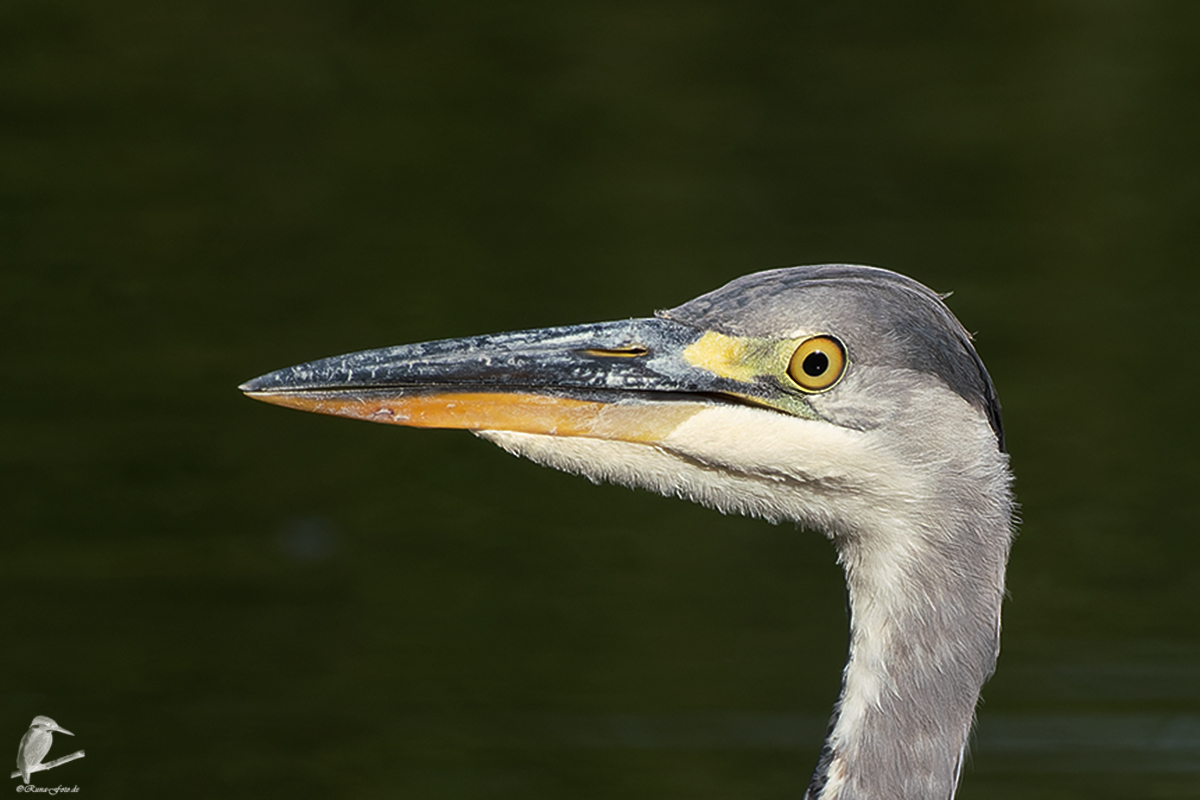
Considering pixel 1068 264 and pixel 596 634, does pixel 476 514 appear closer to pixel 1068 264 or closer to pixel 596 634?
pixel 596 634

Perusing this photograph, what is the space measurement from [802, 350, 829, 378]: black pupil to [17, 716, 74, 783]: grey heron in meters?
3.86

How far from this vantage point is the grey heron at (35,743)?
21.6 ft

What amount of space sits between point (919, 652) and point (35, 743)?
398cm

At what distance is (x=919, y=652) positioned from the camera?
398 cm

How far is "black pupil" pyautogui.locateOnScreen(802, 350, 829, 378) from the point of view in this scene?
3961mm

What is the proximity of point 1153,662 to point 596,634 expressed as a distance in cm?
232

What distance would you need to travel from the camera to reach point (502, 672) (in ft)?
23.9

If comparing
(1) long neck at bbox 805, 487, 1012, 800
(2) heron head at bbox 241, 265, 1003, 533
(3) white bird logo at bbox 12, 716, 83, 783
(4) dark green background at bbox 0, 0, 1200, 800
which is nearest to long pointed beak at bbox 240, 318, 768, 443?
(2) heron head at bbox 241, 265, 1003, 533

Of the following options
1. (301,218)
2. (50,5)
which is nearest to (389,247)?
(301,218)

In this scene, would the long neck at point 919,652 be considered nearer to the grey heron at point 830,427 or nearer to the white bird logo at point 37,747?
the grey heron at point 830,427

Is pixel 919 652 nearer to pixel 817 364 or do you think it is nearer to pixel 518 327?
pixel 817 364

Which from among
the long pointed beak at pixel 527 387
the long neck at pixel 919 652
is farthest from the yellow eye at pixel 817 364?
the long neck at pixel 919 652

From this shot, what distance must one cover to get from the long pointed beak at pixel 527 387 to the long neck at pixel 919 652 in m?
0.54

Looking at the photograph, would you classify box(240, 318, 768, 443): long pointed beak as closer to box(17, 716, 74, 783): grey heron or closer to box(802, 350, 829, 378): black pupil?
box(802, 350, 829, 378): black pupil
